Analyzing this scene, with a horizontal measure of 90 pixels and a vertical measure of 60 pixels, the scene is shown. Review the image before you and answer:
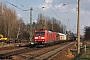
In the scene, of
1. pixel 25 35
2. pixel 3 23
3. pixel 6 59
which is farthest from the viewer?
pixel 25 35

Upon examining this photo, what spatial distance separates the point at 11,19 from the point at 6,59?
2624 inches

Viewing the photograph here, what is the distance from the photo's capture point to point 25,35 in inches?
4099

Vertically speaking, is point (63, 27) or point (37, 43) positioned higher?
point (63, 27)

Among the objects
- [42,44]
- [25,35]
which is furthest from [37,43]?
[25,35]

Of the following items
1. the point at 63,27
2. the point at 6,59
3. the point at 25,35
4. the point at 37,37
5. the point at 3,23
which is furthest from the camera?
the point at 63,27

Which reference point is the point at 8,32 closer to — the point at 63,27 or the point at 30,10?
the point at 30,10

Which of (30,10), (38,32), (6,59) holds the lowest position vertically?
(6,59)

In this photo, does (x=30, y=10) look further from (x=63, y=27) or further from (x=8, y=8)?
(x=63, y=27)

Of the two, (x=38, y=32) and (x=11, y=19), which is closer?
(x=38, y=32)

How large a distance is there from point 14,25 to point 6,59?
227ft

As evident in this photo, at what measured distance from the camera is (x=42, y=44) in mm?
44094

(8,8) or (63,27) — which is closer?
(8,8)

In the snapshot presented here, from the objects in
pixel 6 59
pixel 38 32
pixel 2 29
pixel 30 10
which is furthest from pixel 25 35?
pixel 6 59

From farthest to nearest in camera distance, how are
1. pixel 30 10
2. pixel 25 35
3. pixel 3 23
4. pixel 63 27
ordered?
pixel 63 27
pixel 25 35
pixel 3 23
pixel 30 10
